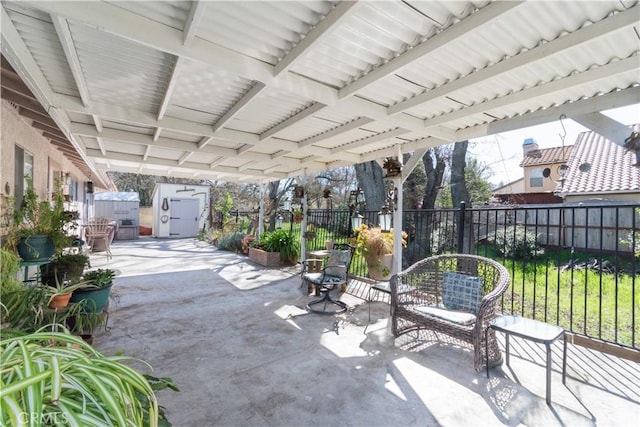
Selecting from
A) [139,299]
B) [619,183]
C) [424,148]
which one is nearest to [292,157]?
[424,148]

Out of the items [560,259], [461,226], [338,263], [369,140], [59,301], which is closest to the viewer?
[59,301]

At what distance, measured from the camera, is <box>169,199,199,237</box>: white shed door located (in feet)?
47.5

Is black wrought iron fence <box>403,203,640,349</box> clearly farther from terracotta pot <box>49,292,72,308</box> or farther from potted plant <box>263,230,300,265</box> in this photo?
terracotta pot <box>49,292,72,308</box>

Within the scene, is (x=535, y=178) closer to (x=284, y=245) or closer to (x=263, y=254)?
(x=284, y=245)

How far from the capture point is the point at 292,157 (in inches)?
250

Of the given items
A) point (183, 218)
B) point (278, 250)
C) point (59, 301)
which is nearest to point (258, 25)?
point (59, 301)

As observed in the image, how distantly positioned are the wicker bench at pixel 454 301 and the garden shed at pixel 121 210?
522 inches

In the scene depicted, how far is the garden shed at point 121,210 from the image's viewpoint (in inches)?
520

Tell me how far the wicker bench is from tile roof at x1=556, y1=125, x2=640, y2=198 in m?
7.59

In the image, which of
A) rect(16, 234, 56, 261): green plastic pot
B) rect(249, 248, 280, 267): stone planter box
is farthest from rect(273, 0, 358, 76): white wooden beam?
rect(249, 248, 280, 267): stone planter box

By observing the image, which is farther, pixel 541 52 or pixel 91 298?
pixel 91 298

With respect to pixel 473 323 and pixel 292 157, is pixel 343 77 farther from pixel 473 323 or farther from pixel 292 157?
pixel 292 157

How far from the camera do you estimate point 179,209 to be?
14.6m

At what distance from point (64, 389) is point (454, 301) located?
10.7ft
